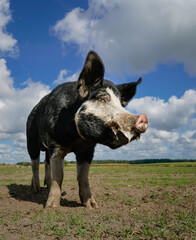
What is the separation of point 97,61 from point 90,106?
0.87 metres

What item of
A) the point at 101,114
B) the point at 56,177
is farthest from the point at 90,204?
the point at 101,114

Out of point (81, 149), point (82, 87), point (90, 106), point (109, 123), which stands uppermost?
point (82, 87)

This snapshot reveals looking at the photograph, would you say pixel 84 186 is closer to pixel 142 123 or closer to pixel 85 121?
pixel 85 121

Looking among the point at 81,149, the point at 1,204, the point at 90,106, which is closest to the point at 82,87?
the point at 90,106

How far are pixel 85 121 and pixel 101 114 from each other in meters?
0.34

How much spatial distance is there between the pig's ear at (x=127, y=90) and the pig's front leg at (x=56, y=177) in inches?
75.7

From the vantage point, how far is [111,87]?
466 centimetres

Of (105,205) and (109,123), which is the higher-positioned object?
(109,123)

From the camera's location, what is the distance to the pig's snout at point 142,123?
3.67 metres

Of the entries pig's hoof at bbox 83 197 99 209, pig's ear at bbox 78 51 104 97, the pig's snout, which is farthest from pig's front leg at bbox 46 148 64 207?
the pig's snout

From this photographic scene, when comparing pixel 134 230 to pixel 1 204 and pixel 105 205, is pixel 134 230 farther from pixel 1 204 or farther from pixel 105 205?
pixel 1 204

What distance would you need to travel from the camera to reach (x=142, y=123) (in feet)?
12.1

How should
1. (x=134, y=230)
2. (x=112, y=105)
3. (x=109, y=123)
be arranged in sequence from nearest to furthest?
1. (x=134, y=230)
2. (x=109, y=123)
3. (x=112, y=105)

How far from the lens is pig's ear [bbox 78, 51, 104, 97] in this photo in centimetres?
439
